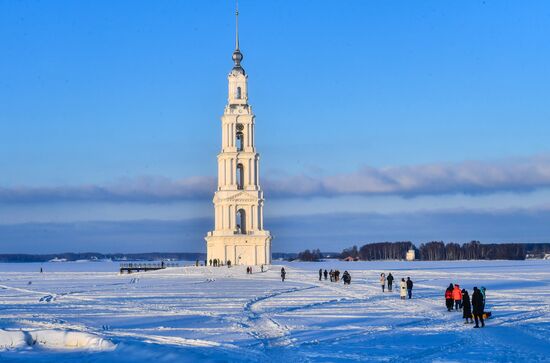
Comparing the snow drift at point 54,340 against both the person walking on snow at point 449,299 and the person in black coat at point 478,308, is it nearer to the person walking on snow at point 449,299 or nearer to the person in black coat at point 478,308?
the person in black coat at point 478,308

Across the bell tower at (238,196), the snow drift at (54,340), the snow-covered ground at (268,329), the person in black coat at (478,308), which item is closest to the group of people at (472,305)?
the person in black coat at (478,308)

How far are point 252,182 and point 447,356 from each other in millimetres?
68642

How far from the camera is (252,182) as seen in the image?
8525 cm

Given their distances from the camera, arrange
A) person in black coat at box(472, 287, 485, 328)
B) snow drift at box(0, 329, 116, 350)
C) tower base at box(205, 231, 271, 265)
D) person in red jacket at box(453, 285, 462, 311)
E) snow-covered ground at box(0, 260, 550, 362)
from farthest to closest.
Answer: tower base at box(205, 231, 271, 265), person in red jacket at box(453, 285, 462, 311), person in black coat at box(472, 287, 485, 328), snow drift at box(0, 329, 116, 350), snow-covered ground at box(0, 260, 550, 362)

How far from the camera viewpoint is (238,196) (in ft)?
277

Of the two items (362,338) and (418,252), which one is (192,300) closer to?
(362,338)

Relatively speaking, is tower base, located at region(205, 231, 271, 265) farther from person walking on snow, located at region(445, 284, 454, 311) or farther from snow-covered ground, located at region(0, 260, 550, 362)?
person walking on snow, located at region(445, 284, 454, 311)

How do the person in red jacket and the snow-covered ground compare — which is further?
the person in red jacket

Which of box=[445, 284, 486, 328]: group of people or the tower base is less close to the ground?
the tower base

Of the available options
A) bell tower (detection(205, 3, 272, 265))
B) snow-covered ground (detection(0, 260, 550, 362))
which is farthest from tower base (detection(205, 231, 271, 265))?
snow-covered ground (detection(0, 260, 550, 362))

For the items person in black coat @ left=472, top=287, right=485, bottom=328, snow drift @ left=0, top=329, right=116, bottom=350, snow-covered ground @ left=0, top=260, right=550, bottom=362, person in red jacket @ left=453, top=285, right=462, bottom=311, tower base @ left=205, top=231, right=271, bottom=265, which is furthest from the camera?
tower base @ left=205, top=231, right=271, bottom=265

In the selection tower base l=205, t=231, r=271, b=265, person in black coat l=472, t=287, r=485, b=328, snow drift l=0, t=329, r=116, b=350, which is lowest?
snow drift l=0, t=329, r=116, b=350

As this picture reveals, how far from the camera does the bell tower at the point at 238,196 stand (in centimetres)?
8269

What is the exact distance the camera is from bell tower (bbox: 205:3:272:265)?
271ft
